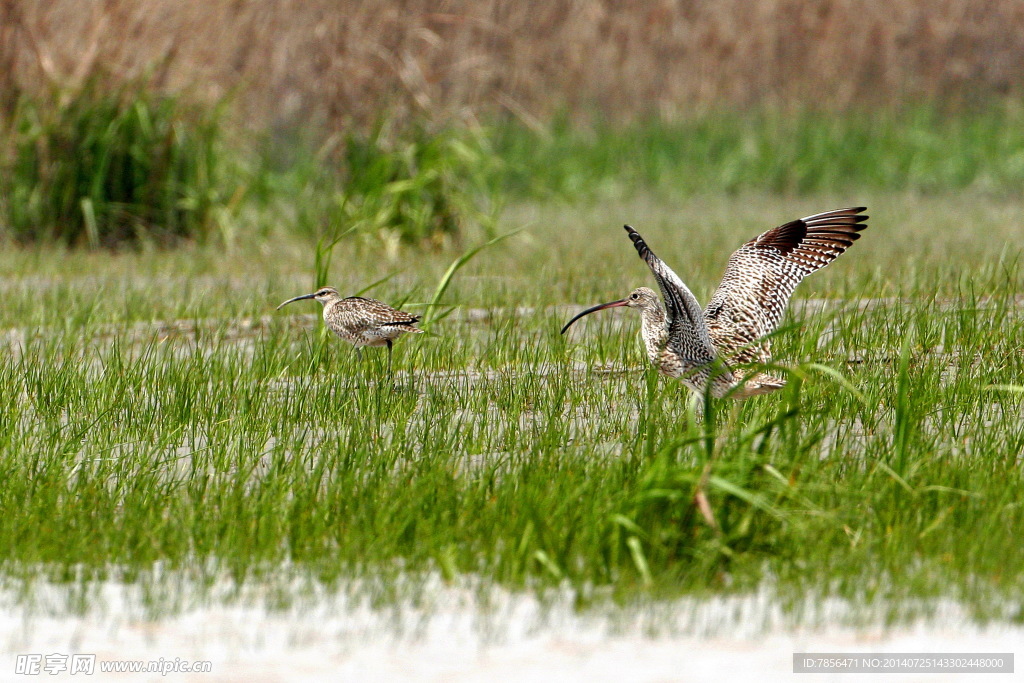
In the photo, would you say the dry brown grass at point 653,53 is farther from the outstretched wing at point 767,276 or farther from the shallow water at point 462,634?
the shallow water at point 462,634

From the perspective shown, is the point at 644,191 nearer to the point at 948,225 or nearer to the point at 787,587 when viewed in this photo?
the point at 948,225

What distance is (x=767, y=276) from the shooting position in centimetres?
552

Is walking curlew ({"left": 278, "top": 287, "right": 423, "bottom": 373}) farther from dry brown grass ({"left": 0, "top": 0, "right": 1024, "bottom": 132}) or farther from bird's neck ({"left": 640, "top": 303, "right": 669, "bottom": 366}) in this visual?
dry brown grass ({"left": 0, "top": 0, "right": 1024, "bottom": 132})

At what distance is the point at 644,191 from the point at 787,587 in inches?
441

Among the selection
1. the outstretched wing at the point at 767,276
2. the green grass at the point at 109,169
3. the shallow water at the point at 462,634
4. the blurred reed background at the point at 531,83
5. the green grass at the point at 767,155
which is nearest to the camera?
the shallow water at the point at 462,634

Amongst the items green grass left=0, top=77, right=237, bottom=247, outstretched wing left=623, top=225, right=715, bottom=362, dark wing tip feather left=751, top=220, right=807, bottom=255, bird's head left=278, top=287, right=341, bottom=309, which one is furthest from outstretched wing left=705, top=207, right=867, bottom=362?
green grass left=0, top=77, right=237, bottom=247

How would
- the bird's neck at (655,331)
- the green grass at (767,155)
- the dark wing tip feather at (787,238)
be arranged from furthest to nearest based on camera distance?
1. the green grass at (767,155)
2. the dark wing tip feather at (787,238)
3. the bird's neck at (655,331)

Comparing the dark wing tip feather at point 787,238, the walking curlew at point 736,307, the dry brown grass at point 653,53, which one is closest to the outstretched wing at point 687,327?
the walking curlew at point 736,307

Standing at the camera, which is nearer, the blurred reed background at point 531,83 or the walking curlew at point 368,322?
the walking curlew at point 368,322

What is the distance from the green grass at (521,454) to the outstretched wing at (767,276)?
23 centimetres

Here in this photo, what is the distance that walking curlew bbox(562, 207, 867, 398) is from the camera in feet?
15.6

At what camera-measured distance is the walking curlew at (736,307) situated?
15.6 feet

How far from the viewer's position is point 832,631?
3.56 m

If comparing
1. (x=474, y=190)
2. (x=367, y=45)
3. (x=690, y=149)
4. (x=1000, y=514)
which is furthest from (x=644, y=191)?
(x=1000, y=514)
